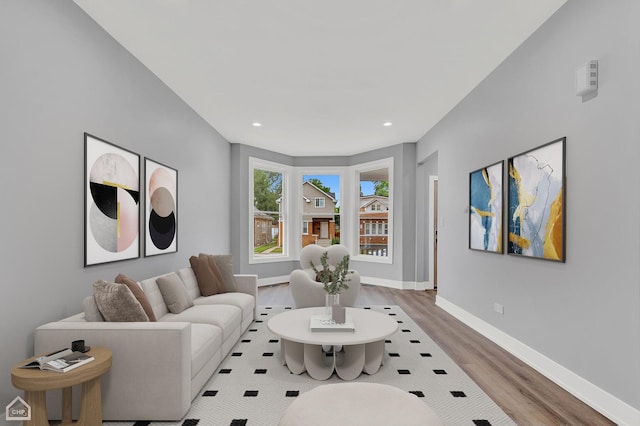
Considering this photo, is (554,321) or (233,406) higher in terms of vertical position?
(554,321)

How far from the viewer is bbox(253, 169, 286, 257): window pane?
7059 mm

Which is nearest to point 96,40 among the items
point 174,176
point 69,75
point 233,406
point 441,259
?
point 69,75

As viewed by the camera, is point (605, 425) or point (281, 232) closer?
point (605, 425)

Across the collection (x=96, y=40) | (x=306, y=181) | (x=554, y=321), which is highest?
(x=96, y=40)

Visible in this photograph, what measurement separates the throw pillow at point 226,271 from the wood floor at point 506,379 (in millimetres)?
2333

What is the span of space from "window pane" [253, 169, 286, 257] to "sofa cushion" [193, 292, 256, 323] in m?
2.91

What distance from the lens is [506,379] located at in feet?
9.11

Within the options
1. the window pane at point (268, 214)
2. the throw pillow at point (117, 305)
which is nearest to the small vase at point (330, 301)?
the throw pillow at point (117, 305)

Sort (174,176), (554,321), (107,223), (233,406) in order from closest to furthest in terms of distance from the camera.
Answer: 1. (233,406)
2. (554,321)
3. (107,223)
4. (174,176)

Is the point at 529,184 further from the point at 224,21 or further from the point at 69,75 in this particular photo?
the point at 69,75

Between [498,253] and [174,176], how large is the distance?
3697 millimetres

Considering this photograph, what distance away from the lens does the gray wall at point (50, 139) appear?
2035 mm

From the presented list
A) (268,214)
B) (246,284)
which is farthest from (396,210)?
(246,284)

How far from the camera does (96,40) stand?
2.78 m
